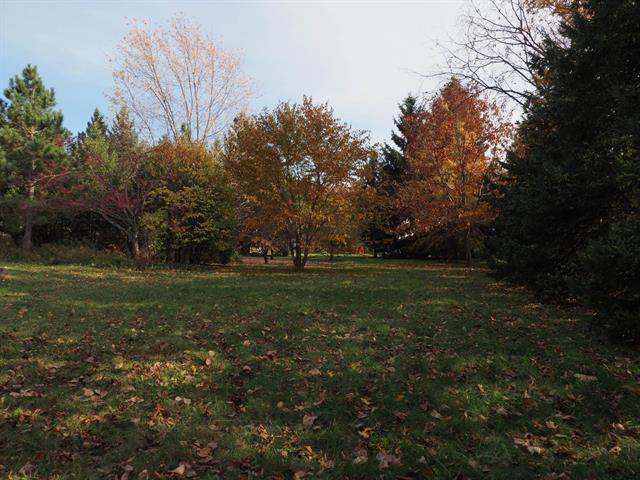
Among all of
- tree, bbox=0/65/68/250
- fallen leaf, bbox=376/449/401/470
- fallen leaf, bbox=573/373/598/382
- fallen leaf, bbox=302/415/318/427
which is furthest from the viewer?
tree, bbox=0/65/68/250

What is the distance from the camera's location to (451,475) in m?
2.88

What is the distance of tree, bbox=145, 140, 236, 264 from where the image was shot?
18188 mm

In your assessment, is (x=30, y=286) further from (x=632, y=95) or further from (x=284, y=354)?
(x=632, y=95)

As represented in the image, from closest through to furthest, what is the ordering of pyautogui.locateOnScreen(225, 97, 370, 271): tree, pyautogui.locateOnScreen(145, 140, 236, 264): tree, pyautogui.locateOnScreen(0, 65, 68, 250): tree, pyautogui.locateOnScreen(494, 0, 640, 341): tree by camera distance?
1. pyautogui.locateOnScreen(494, 0, 640, 341): tree
2. pyautogui.locateOnScreen(225, 97, 370, 271): tree
3. pyautogui.locateOnScreen(145, 140, 236, 264): tree
4. pyautogui.locateOnScreen(0, 65, 68, 250): tree

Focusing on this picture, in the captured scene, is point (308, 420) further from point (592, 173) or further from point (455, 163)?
point (455, 163)

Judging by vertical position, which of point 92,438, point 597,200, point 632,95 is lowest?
point 92,438

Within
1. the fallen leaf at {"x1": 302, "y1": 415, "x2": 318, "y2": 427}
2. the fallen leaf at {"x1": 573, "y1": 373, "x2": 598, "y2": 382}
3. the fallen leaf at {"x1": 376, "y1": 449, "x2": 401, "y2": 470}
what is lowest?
the fallen leaf at {"x1": 376, "y1": 449, "x2": 401, "y2": 470}

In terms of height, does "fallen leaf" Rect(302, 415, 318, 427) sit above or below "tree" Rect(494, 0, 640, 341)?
below

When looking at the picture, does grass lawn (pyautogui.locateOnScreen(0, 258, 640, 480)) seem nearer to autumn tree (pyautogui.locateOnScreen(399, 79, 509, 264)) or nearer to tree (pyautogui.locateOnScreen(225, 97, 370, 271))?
tree (pyautogui.locateOnScreen(225, 97, 370, 271))

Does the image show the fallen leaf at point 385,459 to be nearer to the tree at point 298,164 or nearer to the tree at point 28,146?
the tree at point 298,164

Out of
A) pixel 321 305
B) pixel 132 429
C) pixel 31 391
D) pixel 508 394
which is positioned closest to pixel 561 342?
pixel 508 394

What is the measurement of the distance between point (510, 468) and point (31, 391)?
14.8 feet

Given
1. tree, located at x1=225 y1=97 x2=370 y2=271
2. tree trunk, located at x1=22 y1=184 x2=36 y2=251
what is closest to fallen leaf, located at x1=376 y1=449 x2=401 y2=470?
tree, located at x1=225 y1=97 x2=370 y2=271

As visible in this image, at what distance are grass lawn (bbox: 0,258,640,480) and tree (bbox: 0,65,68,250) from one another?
14828 mm
